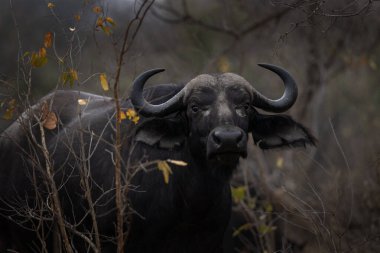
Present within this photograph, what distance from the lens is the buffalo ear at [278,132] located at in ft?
18.4

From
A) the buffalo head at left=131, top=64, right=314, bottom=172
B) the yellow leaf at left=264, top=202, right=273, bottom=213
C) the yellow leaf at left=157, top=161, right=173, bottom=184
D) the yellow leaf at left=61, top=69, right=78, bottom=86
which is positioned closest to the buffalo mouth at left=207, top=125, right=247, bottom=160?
the buffalo head at left=131, top=64, right=314, bottom=172

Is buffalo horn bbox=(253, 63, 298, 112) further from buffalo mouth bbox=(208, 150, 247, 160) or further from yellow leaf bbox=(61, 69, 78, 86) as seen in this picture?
yellow leaf bbox=(61, 69, 78, 86)

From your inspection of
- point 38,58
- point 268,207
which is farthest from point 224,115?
point 268,207

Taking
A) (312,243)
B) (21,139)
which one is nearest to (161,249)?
(21,139)

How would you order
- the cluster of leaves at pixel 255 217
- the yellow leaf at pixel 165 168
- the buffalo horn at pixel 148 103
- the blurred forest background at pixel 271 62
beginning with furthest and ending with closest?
1. the blurred forest background at pixel 271 62
2. the cluster of leaves at pixel 255 217
3. the buffalo horn at pixel 148 103
4. the yellow leaf at pixel 165 168

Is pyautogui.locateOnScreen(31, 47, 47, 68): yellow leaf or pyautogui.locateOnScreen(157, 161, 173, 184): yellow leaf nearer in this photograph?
pyautogui.locateOnScreen(157, 161, 173, 184): yellow leaf

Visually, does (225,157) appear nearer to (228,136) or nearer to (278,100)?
(228,136)

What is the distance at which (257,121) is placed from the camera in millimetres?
5645

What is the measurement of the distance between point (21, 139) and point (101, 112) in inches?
41.6

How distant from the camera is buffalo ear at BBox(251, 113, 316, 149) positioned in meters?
5.60

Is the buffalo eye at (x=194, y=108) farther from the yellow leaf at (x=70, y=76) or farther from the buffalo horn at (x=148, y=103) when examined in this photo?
the yellow leaf at (x=70, y=76)

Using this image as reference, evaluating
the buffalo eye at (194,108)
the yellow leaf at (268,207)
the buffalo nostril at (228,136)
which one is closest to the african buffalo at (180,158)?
the buffalo eye at (194,108)

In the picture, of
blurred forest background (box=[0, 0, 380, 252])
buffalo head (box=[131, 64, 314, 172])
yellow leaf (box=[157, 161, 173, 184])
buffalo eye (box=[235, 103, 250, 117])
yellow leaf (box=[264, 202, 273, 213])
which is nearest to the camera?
yellow leaf (box=[157, 161, 173, 184])

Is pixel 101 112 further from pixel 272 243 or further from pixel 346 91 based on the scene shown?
pixel 346 91
